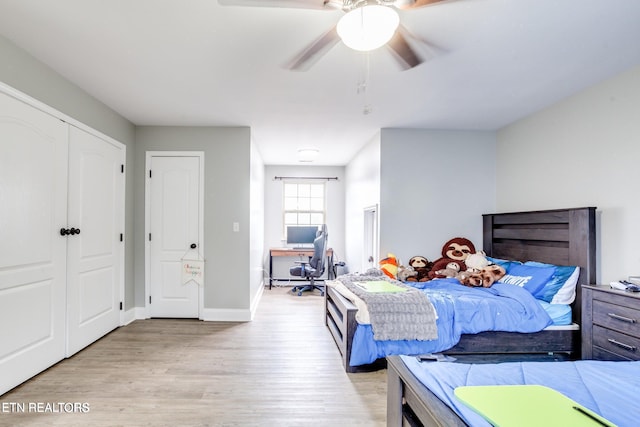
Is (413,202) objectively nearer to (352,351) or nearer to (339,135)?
(339,135)

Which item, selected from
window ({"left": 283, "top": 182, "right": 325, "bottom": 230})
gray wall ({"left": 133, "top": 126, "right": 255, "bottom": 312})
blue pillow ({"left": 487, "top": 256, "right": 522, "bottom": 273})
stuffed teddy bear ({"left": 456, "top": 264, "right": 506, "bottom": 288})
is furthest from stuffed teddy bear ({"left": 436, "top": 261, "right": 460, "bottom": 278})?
window ({"left": 283, "top": 182, "right": 325, "bottom": 230})

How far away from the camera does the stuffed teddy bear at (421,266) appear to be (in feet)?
12.1

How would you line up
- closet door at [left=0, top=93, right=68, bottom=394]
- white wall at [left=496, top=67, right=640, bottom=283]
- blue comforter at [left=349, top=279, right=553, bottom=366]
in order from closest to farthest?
closet door at [left=0, top=93, right=68, bottom=394], white wall at [left=496, top=67, right=640, bottom=283], blue comforter at [left=349, top=279, right=553, bottom=366]

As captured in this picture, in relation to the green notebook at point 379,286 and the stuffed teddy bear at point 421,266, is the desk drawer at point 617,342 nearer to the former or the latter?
the green notebook at point 379,286

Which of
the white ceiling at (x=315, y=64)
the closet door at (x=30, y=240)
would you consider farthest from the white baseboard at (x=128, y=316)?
the white ceiling at (x=315, y=64)

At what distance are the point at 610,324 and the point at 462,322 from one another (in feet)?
3.14

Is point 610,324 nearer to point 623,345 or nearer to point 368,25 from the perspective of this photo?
point 623,345

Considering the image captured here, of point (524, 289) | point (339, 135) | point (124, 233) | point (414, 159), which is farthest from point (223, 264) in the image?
point (524, 289)

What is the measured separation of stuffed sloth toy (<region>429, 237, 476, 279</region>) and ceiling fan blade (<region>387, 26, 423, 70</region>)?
8.07 feet

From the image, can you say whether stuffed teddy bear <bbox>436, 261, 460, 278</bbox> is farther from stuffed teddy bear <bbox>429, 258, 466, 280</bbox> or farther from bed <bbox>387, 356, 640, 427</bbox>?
bed <bbox>387, 356, 640, 427</bbox>

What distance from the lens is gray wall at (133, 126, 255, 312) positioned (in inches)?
153

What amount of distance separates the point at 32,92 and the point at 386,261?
3616 millimetres

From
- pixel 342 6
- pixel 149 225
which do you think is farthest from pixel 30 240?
pixel 342 6

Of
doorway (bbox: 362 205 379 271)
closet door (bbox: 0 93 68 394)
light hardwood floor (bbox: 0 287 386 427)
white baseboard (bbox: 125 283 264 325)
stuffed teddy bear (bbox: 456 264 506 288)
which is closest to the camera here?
light hardwood floor (bbox: 0 287 386 427)
